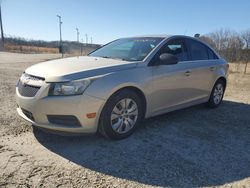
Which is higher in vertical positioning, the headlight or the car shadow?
the headlight

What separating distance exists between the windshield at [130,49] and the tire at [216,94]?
6.99 ft

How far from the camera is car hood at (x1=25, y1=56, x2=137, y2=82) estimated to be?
356cm

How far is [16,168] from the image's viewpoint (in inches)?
122

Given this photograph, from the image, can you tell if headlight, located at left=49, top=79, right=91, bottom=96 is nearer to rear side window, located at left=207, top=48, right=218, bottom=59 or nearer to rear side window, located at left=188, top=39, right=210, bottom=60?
rear side window, located at left=188, top=39, right=210, bottom=60

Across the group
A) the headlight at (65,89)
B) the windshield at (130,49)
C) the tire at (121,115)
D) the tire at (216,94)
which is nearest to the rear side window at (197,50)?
the tire at (216,94)

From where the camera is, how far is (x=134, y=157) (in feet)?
11.4

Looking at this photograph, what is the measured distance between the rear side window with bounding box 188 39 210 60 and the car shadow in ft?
4.57

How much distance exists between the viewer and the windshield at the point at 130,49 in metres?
4.54

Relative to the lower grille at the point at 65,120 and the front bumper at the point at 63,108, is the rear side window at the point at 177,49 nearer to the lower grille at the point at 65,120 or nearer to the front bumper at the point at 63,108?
the front bumper at the point at 63,108

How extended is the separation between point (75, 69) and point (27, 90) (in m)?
0.75

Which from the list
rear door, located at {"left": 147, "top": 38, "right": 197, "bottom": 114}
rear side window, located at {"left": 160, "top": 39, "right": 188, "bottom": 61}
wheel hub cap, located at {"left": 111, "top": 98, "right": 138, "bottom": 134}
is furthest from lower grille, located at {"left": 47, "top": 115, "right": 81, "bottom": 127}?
rear side window, located at {"left": 160, "top": 39, "right": 188, "bottom": 61}

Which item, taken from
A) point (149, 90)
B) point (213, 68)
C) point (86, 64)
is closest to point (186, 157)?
point (149, 90)

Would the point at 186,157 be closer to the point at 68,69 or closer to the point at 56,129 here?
the point at 56,129

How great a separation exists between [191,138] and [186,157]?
75cm
